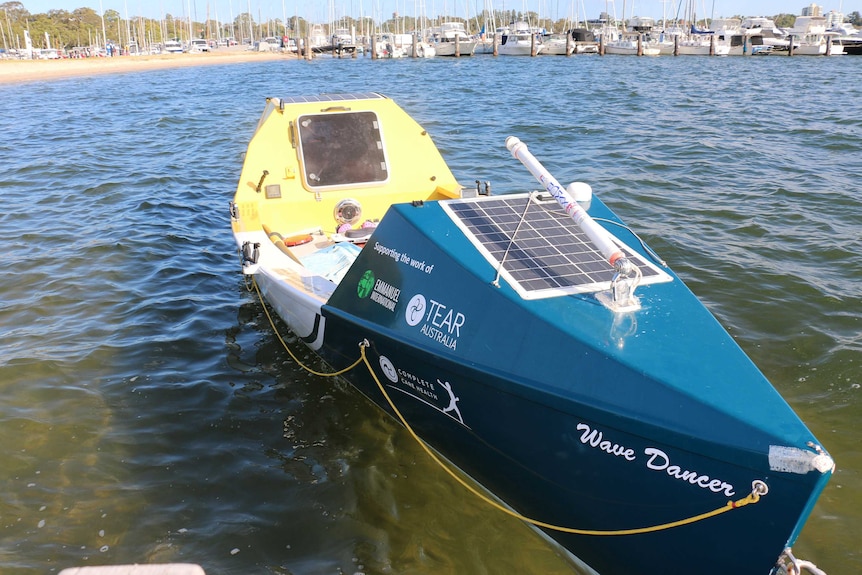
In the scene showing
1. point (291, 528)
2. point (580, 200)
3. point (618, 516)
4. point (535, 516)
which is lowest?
point (291, 528)

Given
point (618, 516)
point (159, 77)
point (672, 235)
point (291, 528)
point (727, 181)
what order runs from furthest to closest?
point (159, 77) < point (727, 181) < point (672, 235) < point (291, 528) < point (618, 516)

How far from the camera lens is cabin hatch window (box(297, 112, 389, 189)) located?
8.37 m

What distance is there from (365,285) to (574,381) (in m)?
1.97

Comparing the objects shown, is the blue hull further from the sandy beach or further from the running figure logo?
the sandy beach

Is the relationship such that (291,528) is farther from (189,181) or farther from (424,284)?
(189,181)

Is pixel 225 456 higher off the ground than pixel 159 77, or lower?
lower

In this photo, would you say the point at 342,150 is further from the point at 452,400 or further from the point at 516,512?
the point at 516,512

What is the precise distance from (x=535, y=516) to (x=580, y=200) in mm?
2282

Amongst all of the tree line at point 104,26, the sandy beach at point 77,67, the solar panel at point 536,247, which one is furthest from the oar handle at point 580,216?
the tree line at point 104,26

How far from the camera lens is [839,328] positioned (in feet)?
23.8

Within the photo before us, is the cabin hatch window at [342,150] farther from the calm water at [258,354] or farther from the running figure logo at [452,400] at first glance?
the running figure logo at [452,400]

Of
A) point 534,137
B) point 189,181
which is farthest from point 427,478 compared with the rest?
point 534,137

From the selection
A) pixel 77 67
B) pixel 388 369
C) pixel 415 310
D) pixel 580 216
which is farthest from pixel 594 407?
pixel 77 67

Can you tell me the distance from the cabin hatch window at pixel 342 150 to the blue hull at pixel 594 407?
3.64 metres
